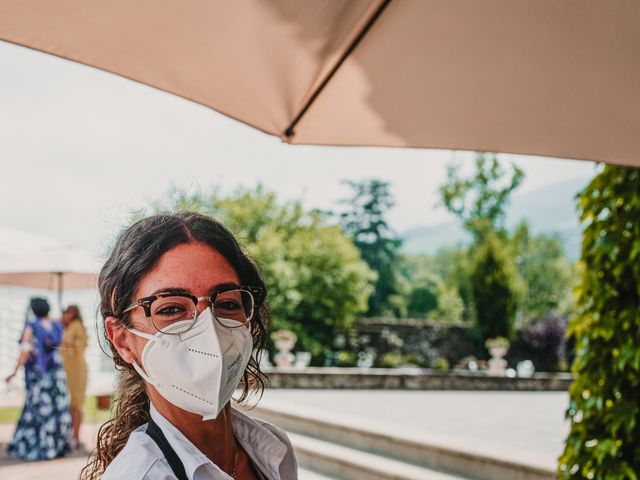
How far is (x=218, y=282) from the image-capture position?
4.45 feet

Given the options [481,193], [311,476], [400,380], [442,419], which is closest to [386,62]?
[311,476]

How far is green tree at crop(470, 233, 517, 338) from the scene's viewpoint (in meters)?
22.4

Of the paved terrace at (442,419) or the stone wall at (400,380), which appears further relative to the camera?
the stone wall at (400,380)

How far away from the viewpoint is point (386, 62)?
1750 millimetres

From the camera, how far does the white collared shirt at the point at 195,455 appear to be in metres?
1.16

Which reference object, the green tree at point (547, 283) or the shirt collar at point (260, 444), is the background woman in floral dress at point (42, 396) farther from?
the green tree at point (547, 283)

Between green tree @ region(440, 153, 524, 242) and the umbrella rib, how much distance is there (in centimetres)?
3197

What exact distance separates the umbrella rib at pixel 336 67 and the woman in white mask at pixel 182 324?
23.0 inches

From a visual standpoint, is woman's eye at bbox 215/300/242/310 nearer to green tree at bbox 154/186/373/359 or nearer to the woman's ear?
the woman's ear

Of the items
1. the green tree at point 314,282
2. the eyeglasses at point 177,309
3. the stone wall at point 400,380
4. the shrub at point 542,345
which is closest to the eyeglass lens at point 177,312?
the eyeglasses at point 177,309

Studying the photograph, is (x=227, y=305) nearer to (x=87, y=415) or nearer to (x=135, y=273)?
(x=135, y=273)

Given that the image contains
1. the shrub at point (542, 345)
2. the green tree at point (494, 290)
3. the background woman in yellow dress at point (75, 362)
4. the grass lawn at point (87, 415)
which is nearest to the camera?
the background woman in yellow dress at point (75, 362)

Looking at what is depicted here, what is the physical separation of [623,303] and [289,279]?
54.0 feet

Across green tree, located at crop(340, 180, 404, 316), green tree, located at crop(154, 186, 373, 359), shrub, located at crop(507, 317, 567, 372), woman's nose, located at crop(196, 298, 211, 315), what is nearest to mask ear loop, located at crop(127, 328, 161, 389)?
woman's nose, located at crop(196, 298, 211, 315)
